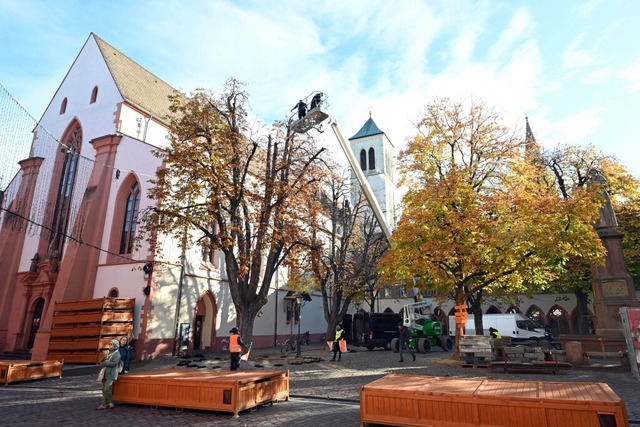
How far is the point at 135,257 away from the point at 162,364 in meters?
6.19

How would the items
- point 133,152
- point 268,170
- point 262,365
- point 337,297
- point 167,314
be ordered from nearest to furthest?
point 262,365 < point 268,170 < point 167,314 < point 133,152 < point 337,297

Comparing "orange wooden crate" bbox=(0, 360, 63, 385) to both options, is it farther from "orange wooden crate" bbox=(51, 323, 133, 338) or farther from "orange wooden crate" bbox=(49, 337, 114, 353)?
"orange wooden crate" bbox=(51, 323, 133, 338)

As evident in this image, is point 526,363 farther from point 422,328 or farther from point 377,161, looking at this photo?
point 377,161

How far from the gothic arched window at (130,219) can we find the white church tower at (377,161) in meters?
41.6

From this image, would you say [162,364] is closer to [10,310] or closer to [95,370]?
[95,370]

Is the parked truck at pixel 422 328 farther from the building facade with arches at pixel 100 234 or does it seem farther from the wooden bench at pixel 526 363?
the building facade with arches at pixel 100 234

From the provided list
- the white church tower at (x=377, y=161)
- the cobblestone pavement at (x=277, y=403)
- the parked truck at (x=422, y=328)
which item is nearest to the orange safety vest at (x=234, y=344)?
the cobblestone pavement at (x=277, y=403)

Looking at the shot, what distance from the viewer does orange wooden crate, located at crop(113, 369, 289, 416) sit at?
8.43 m

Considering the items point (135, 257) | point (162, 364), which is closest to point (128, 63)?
point (135, 257)

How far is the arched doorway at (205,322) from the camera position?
25.2 m

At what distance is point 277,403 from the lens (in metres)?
9.80

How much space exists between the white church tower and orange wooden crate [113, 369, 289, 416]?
5195 centimetres

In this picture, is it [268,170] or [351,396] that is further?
[268,170]

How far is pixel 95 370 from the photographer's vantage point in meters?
16.5
